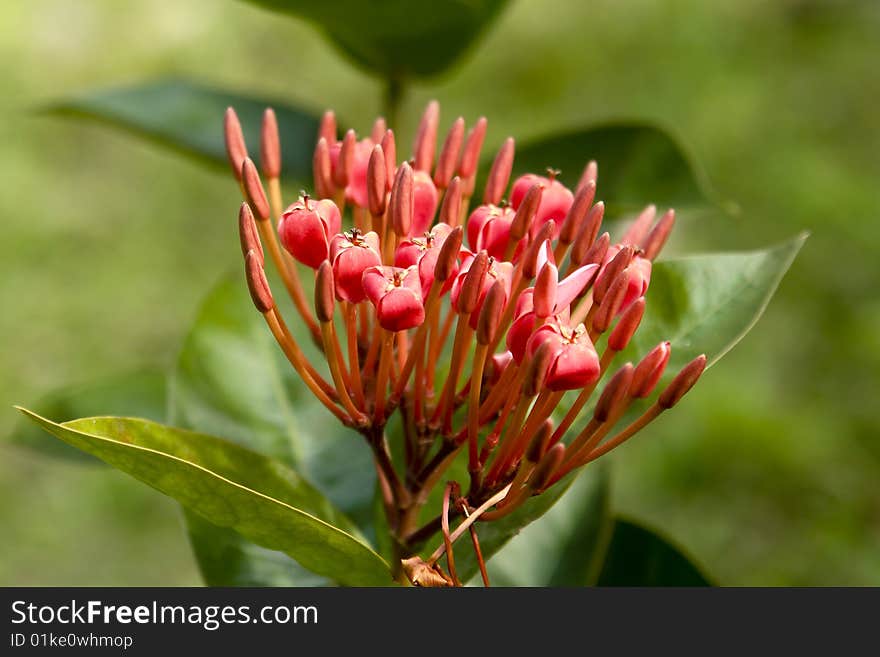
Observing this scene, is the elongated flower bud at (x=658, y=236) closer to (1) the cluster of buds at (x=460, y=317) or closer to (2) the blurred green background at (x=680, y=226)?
(1) the cluster of buds at (x=460, y=317)

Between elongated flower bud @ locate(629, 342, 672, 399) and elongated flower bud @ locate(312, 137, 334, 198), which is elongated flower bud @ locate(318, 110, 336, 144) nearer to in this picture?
elongated flower bud @ locate(312, 137, 334, 198)

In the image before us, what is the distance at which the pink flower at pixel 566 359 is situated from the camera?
435 millimetres

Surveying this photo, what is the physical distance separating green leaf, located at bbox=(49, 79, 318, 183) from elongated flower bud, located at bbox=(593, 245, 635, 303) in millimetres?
402

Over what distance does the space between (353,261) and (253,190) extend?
0.08 meters

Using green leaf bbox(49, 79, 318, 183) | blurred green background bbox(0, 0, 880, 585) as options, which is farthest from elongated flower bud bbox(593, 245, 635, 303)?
blurred green background bbox(0, 0, 880, 585)

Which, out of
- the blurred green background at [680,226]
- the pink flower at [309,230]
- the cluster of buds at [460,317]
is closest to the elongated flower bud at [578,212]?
the cluster of buds at [460,317]

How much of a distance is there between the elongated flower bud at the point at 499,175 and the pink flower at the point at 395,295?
0.10m

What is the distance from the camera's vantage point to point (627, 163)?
77 cm

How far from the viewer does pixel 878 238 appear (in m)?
1.67

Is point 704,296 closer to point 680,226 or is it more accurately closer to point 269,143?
point 269,143

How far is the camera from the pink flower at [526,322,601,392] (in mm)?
435

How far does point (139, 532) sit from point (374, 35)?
55.4 inches

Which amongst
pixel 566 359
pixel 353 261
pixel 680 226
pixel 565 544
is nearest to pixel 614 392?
pixel 566 359
